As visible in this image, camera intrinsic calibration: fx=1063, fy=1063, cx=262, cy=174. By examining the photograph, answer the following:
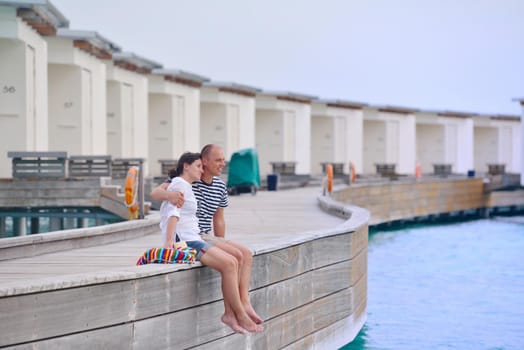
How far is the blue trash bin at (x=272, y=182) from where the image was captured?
129ft

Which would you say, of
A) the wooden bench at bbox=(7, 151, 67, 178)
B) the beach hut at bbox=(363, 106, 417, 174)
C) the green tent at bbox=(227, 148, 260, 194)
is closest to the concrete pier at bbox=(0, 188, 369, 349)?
the wooden bench at bbox=(7, 151, 67, 178)

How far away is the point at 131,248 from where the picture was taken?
13.7m

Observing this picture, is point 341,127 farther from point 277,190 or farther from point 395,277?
point 395,277

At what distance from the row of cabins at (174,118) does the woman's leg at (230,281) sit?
54.9ft

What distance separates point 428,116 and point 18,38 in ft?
157

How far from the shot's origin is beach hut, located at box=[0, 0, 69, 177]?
24.9 m

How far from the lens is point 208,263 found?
9250 mm

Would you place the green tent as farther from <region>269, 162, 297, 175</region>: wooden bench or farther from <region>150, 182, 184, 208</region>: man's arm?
<region>150, 182, 184, 208</region>: man's arm

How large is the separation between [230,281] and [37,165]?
1569 centimetres

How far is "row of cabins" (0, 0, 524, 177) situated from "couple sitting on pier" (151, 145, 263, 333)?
52.6 feet

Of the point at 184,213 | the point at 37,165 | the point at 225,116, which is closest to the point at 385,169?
the point at 225,116

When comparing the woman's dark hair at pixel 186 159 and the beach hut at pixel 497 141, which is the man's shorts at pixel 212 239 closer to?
the woman's dark hair at pixel 186 159

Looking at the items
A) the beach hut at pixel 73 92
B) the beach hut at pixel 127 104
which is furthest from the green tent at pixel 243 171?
the beach hut at pixel 73 92

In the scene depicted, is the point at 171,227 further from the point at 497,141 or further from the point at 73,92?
the point at 497,141
